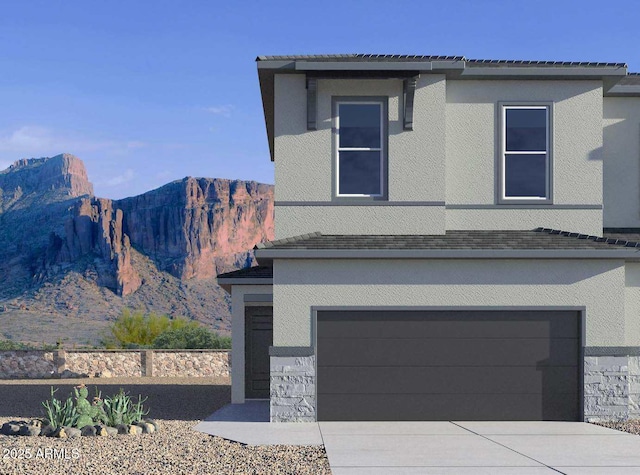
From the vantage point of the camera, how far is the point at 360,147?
1703 centimetres

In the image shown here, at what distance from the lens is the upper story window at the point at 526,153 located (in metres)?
17.5

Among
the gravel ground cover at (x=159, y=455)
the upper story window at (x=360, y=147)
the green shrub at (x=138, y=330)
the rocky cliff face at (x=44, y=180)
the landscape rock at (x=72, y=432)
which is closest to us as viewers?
the gravel ground cover at (x=159, y=455)

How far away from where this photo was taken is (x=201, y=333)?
136 ft

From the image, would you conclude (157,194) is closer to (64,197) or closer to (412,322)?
(64,197)

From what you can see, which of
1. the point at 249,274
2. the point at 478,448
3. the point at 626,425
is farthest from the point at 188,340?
the point at 478,448

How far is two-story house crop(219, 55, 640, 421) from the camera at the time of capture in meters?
15.8

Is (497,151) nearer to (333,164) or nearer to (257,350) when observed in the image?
(333,164)

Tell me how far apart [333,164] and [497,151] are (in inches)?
127

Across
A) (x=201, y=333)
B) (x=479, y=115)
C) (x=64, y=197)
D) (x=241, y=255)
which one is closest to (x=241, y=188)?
(x=241, y=255)

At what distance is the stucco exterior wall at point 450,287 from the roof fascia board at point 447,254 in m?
0.23

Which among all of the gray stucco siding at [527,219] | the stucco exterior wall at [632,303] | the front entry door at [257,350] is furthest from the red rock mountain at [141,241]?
the stucco exterior wall at [632,303]

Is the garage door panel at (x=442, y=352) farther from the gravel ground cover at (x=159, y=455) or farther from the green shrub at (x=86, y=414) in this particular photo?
the green shrub at (x=86, y=414)

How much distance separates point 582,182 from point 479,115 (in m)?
2.35

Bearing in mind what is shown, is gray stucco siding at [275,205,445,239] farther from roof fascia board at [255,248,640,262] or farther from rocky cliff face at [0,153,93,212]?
rocky cliff face at [0,153,93,212]
